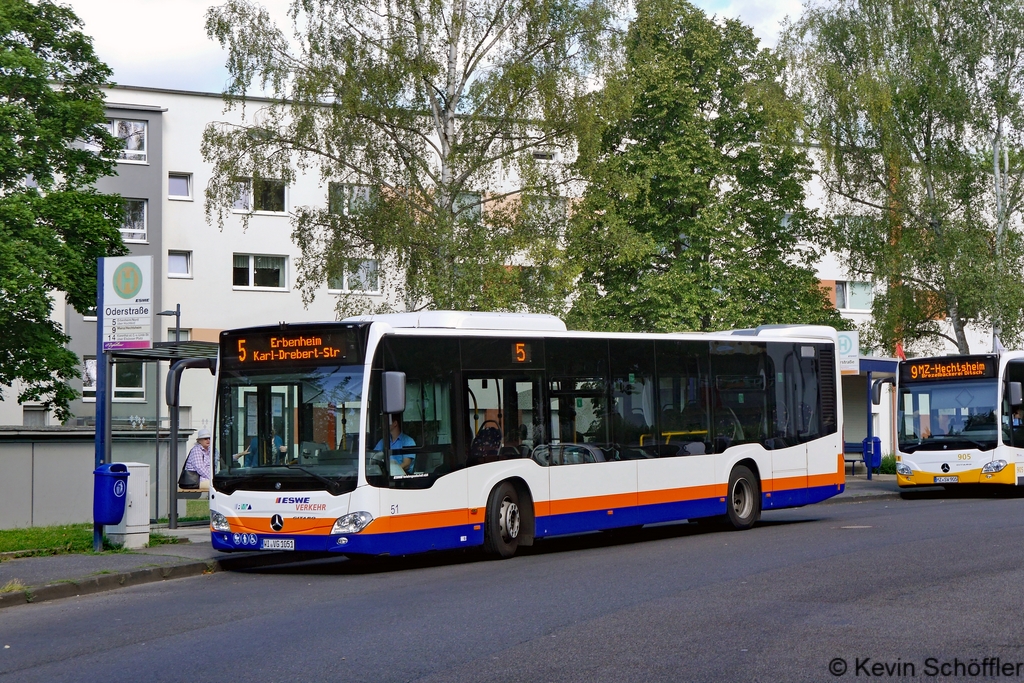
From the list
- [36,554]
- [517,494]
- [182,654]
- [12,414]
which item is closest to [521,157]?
[517,494]

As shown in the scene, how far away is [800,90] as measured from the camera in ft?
136

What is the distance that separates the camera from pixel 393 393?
13.6 meters

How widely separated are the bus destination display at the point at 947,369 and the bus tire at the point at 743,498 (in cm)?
942

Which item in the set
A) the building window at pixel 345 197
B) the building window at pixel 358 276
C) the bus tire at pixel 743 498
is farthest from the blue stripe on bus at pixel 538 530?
the building window at pixel 345 197

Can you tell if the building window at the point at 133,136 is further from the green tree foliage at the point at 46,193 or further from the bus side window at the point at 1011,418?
the bus side window at the point at 1011,418

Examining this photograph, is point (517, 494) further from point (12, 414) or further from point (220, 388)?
point (12, 414)

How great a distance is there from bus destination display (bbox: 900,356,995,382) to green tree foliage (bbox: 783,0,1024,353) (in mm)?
15307

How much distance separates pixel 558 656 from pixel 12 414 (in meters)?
44.2

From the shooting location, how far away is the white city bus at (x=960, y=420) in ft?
85.6

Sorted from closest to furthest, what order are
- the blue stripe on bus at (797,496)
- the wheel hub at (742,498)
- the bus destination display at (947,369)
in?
the wheel hub at (742,498), the blue stripe on bus at (797,496), the bus destination display at (947,369)

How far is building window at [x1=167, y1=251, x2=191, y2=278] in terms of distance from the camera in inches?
1957

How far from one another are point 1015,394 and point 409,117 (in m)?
13.6

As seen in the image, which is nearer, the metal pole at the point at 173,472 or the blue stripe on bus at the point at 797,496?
the metal pole at the point at 173,472

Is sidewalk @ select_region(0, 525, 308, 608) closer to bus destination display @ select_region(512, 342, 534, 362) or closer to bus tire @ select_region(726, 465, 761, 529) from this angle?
bus destination display @ select_region(512, 342, 534, 362)
